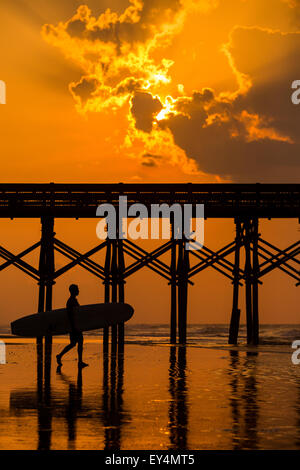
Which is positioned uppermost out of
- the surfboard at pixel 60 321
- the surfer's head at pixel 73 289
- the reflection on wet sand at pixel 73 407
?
the surfer's head at pixel 73 289

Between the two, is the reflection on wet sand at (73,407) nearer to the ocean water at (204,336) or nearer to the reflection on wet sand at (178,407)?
the reflection on wet sand at (178,407)

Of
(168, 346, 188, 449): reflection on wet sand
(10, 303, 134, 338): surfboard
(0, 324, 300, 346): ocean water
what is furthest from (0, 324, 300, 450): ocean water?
(0, 324, 300, 346): ocean water

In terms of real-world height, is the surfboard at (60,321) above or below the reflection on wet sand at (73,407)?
above

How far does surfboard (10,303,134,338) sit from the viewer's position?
25.8 meters

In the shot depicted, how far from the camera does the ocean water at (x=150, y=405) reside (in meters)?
9.34

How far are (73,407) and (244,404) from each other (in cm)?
264

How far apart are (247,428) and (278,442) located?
0.98 metres

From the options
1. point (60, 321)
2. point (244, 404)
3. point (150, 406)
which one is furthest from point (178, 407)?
point (60, 321)

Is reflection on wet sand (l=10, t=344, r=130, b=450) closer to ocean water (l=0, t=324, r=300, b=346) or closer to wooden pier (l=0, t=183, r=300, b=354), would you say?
wooden pier (l=0, t=183, r=300, b=354)

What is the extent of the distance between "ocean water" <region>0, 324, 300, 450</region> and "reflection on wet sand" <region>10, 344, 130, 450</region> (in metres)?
0.01

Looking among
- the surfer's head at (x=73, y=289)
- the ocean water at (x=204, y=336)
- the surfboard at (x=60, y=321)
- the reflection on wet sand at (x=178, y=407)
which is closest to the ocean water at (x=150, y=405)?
the reflection on wet sand at (x=178, y=407)

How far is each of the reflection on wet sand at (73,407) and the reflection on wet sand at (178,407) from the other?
2.11ft
